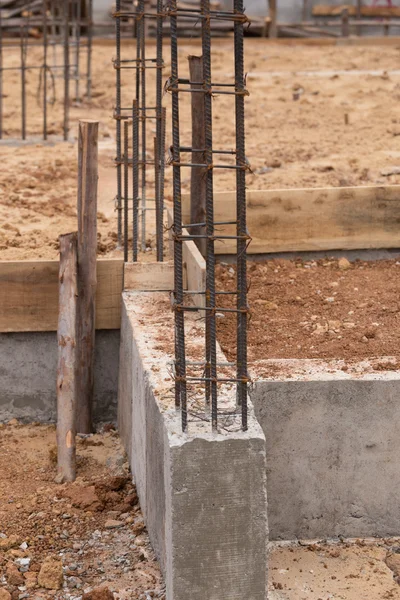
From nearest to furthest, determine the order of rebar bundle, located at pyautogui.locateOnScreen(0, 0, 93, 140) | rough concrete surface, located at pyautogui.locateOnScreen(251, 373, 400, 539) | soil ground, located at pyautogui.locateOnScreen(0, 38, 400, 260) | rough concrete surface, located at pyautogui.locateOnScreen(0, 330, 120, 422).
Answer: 1. rough concrete surface, located at pyautogui.locateOnScreen(251, 373, 400, 539)
2. rough concrete surface, located at pyautogui.locateOnScreen(0, 330, 120, 422)
3. soil ground, located at pyautogui.locateOnScreen(0, 38, 400, 260)
4. rebar bundle, located at pyautogui.locateOnScreen(0, 0, 93, 140)

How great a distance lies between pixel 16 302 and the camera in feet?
20.1

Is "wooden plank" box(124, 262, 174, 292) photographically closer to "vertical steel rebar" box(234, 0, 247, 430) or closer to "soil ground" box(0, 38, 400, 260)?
"soil ground" box(0, 38, 400, 260)

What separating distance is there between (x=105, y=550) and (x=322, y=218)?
325 centimetres

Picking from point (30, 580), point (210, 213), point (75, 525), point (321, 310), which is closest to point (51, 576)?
point (30, 580)

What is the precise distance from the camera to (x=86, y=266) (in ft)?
19.2

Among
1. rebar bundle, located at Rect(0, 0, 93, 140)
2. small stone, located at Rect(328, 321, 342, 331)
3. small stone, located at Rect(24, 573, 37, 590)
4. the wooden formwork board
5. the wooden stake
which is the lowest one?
small stone, located at Rect(24, 573, 37, 590)

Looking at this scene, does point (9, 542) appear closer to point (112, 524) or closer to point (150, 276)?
point (112, 524)

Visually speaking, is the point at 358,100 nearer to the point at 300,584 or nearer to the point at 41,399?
the point at 41,399

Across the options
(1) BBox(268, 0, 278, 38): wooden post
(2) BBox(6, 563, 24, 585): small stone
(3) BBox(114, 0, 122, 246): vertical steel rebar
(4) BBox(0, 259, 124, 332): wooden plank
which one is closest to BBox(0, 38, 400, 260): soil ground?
(3) BBox(114, 0, 122, 246): vertical steel rebar

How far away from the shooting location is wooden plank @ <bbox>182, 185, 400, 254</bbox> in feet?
23.4

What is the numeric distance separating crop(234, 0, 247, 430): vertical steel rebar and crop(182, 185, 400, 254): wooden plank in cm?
318

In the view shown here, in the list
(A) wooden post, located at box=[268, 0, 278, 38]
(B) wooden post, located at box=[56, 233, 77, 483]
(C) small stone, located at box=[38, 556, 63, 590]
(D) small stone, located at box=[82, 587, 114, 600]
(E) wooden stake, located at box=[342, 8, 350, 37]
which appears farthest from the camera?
(A) wooden post, located at box=[268, 0, 278, 38]

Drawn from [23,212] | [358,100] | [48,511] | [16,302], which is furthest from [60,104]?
[48,511]

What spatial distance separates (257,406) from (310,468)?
0.41 metres
